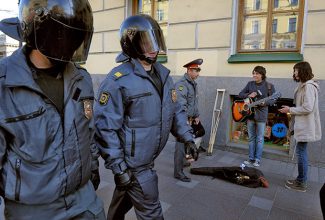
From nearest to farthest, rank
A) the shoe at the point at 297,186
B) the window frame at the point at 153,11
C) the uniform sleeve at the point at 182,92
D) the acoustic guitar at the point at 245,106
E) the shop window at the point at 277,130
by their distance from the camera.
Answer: the shoe at the point at 297,186
the uniform sleeve at the point at 182,92
the acoustic guitar at the point at 245,106
the shop window at the point at 277,130
the window frame at the point at 153,11

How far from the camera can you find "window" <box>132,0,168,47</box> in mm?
7152

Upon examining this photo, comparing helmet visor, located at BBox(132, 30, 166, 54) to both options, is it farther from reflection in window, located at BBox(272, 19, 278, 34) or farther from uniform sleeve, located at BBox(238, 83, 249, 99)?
reflection in window, located at BBox(272, 19, 278, 34)

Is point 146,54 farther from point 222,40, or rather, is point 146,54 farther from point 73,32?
point 222,40

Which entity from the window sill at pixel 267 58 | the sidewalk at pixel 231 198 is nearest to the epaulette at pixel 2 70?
the sidewalk at pixel 231 198

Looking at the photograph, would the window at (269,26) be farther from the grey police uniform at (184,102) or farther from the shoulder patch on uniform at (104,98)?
A: the shoulder patch on uniform at (104,98)

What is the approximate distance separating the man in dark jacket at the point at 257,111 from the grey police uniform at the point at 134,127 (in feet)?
10.4

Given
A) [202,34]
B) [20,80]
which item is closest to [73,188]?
[20,80]

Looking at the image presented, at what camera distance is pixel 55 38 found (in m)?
1.51

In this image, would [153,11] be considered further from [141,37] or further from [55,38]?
[55,38]

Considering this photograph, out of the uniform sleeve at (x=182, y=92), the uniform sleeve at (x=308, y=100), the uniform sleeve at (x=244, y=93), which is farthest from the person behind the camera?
the uniform sleeve at (x=244, y=93)

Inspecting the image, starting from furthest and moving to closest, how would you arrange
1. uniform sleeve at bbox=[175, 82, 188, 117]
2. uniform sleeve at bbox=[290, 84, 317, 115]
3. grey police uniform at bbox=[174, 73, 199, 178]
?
uniform sleeve at bbox=[175, 82, 188, 117], grey police uniform at bbox=[174, 73, 199, 178], uniform sleeve at bbox=[290, 84, 317, 115]

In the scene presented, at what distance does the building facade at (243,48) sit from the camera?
16.7ft

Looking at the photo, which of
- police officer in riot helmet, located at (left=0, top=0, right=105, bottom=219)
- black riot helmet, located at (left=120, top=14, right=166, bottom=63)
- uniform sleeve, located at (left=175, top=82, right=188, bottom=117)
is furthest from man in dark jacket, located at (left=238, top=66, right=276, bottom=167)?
police officer in riot helmet, located at (left=0, top=0, right=105, bottom=219)

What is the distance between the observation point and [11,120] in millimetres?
1421
